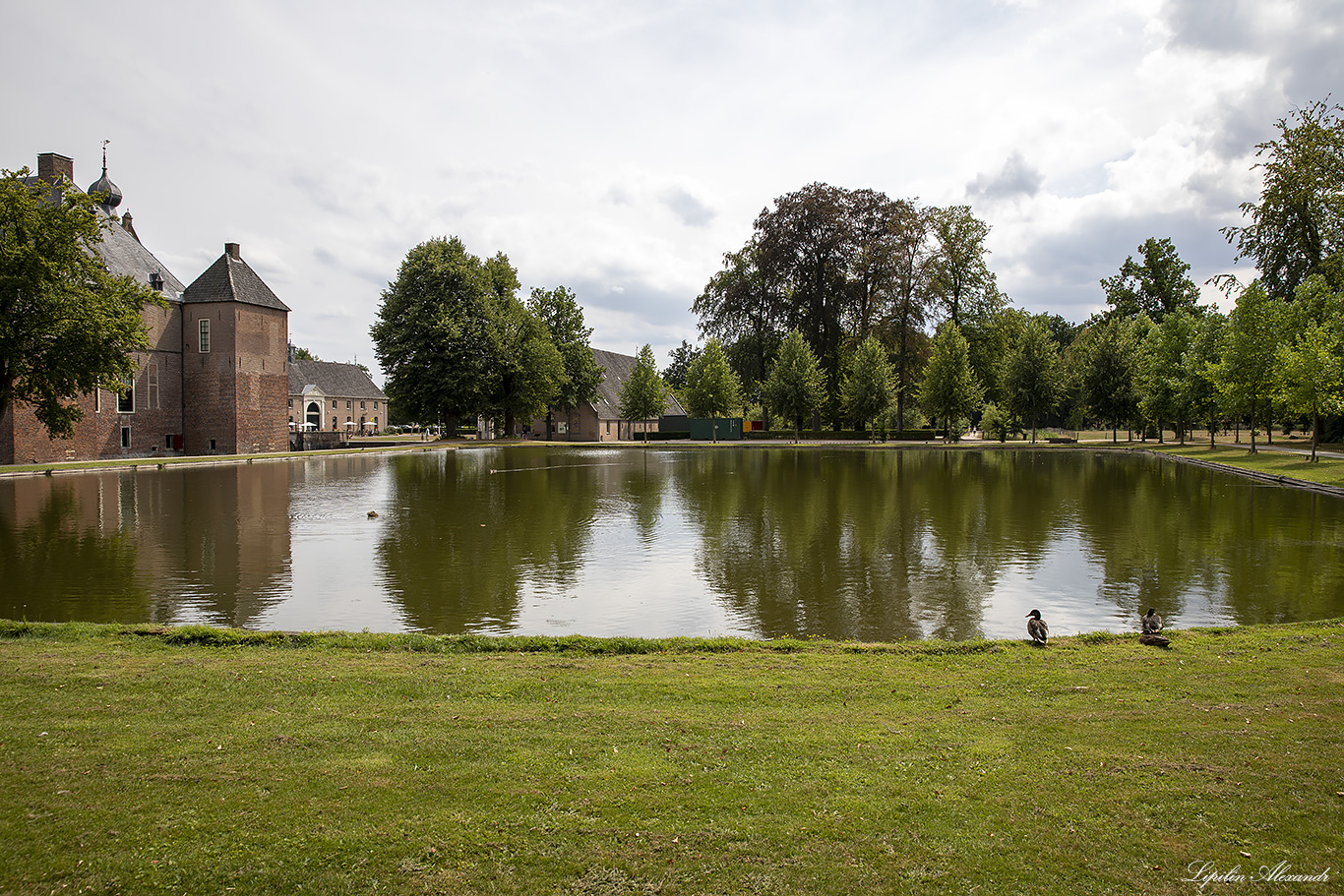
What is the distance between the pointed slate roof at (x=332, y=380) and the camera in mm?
93188

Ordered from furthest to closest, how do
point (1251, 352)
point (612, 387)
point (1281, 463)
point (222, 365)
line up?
point (612, 387)
point (222, 365)
point (1251, 352)
point (1281, 463)

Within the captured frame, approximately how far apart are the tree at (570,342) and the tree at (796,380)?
63.7 feet

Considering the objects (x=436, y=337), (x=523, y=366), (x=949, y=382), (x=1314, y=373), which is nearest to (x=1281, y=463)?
(x=1314, y=373)

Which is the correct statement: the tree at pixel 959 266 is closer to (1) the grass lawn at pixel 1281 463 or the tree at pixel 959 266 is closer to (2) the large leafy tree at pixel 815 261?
(2) the large leafy tree at pixel 815 261

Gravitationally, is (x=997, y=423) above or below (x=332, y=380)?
below

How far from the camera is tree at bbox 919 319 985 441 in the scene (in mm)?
A: 64875

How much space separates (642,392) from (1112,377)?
40894 mm

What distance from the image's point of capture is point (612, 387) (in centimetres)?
8844

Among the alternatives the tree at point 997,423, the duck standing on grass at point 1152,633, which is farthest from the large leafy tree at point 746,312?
the duck standing on grass at point 1152,633

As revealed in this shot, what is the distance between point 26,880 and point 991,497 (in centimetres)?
2614

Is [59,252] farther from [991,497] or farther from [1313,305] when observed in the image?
[1313,305]

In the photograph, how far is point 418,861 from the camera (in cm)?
415

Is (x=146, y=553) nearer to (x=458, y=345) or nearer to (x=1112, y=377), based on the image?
(x=458, y=345)

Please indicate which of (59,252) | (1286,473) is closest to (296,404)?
(59,252)
